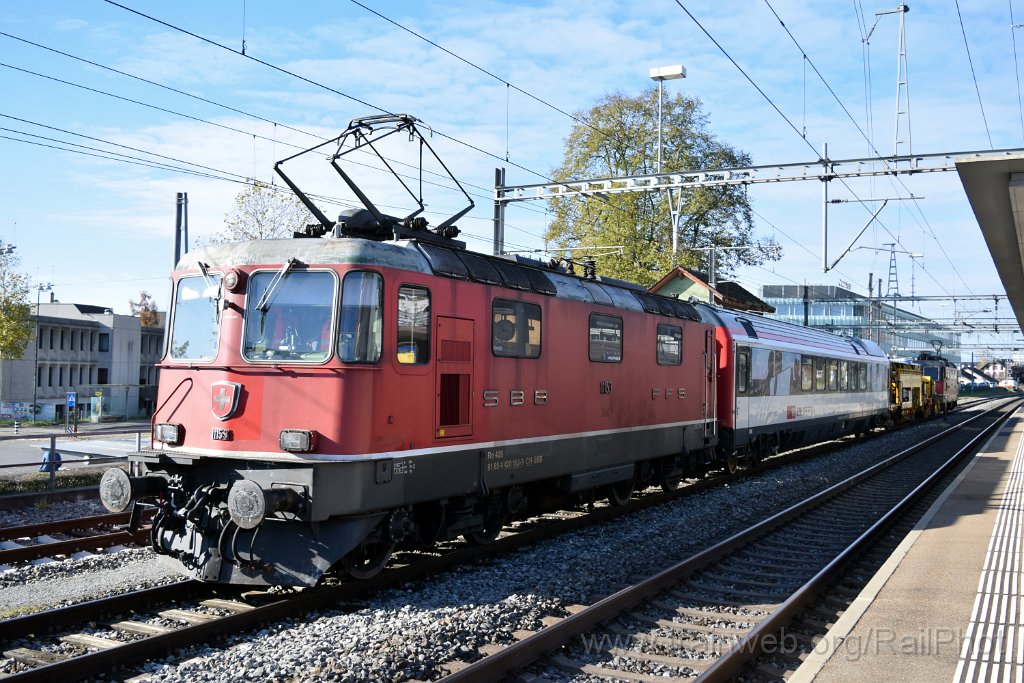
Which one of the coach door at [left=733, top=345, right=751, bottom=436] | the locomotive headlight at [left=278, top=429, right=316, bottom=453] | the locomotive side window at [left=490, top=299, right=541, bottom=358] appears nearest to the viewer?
the locomotive headlight at [left=278, top=429, right=316, bottom=453]

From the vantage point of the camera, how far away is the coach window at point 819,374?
23234 mm

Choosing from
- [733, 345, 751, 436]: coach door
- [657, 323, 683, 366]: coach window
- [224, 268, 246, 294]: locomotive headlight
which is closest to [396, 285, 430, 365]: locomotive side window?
[224, 268, 246, 294]: locomotive headlight

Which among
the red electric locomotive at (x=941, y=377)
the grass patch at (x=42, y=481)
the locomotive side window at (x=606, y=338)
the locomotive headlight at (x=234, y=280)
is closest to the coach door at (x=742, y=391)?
the locomotive side window at (x=606, y=338)

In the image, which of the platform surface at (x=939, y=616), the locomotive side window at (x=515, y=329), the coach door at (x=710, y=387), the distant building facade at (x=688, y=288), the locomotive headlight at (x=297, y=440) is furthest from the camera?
the distant building facade at (x=688, y=288)

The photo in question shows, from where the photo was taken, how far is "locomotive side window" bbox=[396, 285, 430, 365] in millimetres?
8273

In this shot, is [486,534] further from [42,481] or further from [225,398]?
[42,481]

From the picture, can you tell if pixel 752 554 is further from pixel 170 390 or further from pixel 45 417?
pixel 45 417

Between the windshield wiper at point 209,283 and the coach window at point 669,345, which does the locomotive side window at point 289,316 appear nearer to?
the windshield wiper at point 209,283

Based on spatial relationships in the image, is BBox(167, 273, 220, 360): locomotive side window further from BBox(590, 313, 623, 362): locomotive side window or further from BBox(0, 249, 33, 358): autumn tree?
BBox(0, 249, 33, 358): autumn tree

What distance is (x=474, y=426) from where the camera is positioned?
9.34 metres

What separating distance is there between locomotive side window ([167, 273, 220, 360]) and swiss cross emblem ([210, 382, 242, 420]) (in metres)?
0.41

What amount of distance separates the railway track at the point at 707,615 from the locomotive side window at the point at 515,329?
10.2ft

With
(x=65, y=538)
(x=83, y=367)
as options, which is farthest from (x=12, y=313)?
(x=65, y=538)

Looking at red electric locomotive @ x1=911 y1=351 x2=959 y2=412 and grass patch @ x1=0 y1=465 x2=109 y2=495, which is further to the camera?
red electric locomotive @ x1=911 y1=351 x2=959 y2=412
